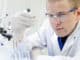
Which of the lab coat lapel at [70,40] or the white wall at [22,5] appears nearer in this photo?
the lab coat lapel at [70,40]

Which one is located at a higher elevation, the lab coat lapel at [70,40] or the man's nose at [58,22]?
the man's nose at [58,22]

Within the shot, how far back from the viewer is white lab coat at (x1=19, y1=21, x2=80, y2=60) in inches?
48.1

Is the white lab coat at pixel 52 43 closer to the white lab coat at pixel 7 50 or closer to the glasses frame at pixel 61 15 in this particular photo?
the white lab coat at pixel 7 50

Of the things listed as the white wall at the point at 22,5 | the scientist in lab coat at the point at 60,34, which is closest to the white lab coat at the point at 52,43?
the scientist in lab coat at the point at 60,34

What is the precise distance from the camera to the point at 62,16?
3.67 feet

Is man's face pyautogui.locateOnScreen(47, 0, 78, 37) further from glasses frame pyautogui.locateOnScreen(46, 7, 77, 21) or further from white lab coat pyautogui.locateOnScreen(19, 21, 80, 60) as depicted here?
white lab coat pyautogui.locateOnScreen(19, 21, 80, 60)

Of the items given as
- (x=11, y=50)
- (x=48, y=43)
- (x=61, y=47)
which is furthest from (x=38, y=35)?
(x=11, y=50)

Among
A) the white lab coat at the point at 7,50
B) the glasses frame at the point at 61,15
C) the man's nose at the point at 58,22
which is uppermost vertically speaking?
the glasses frame at the point at 61,15

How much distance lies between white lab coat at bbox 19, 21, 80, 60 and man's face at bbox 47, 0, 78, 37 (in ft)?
0.35

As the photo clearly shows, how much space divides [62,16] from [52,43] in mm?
331

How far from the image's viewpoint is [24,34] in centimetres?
125

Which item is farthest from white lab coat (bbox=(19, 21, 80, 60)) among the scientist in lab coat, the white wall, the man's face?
the white wall

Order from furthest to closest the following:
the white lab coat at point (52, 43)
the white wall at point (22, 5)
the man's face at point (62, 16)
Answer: the white wall at point (22, 5) → the white lab coat at point (52, 43) → the man's face at point (62, 16)

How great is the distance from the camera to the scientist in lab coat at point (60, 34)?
1.10 meters
